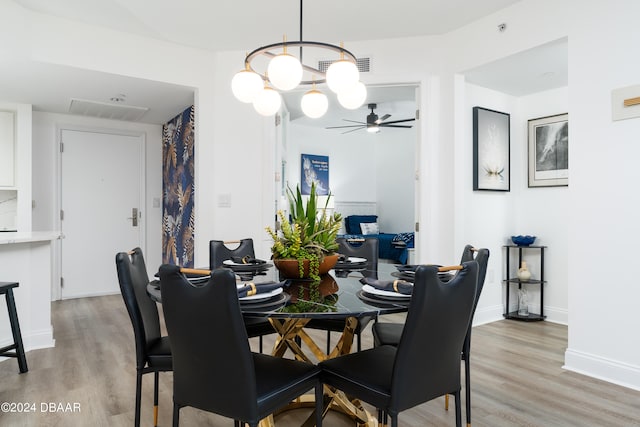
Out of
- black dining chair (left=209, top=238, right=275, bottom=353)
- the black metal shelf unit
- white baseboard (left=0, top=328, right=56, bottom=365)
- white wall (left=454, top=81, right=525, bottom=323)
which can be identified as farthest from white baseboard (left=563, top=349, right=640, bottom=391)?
white baseboard (left=0, top=328, right=56, bottom=365)

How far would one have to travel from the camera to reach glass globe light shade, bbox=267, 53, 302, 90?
2012mm

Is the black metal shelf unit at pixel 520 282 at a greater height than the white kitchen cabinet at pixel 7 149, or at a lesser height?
lesser

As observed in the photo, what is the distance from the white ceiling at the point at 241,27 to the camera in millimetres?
3125

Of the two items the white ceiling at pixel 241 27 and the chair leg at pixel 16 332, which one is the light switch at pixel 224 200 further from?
the chair leg at pixel 16 332

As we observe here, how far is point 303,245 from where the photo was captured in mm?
1956

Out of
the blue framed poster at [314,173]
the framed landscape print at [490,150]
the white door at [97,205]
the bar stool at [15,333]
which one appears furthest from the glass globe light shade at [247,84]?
the blue framed poster at [314,173]

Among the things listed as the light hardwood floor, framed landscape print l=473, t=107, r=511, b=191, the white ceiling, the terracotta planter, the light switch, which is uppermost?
the white ceiling

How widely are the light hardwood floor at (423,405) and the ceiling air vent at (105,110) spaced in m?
2.44

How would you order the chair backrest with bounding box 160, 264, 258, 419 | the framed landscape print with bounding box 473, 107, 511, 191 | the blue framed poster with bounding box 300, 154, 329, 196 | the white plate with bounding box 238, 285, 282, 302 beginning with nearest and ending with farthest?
1. the chair backrest with bounding box 160, 264, 258, 419
2. the white plate with bounding box 238, 285, 282, 302
3. the framed landscape print with bounding box 473, 107, 511, 191
4. the blue framed poster with bounding box 300, 154, 329, 196

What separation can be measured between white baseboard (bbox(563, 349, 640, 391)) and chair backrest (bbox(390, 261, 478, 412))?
5.66 ft

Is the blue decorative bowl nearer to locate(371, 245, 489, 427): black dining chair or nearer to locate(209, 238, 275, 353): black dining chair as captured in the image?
locate(371, 245, 489, 427): black dining chair

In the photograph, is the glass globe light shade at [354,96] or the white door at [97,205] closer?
the glass globe light shade at [354,96]

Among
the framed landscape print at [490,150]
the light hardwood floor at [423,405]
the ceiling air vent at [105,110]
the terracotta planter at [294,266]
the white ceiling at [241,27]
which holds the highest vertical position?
the white ceiling at [241,27]

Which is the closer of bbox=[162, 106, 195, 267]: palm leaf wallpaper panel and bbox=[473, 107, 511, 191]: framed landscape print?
bbox=[473, 107, 511, 191]: framed landscape print
